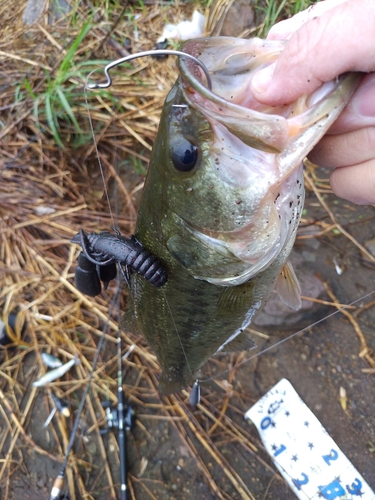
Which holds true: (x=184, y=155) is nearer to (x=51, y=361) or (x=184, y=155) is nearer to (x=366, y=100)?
(x=366, y=100)

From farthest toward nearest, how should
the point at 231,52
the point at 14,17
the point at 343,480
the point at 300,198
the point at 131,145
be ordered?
the point at 14,17
the point at 131,145
the point at 343,480
the point at 300,198
the point at 231,52

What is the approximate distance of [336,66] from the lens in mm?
913

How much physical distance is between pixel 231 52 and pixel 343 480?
2.36m

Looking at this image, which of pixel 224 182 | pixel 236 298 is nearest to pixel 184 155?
pixel 224 182

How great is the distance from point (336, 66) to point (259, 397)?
2.17 m

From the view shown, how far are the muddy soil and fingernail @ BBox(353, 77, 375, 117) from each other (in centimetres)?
172

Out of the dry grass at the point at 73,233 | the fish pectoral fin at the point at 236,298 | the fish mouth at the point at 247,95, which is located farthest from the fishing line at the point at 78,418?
the fish mouth at the point at 247,95

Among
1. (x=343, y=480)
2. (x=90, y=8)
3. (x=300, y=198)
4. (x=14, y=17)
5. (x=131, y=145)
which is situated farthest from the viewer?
(x=14, y=17)

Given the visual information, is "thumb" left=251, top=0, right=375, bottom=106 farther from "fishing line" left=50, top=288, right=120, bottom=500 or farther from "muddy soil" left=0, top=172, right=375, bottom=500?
"fishing line" left=50, top=288, right=120, bottom=500

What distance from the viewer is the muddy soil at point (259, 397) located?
2408mm

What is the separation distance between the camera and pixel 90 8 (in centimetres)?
359

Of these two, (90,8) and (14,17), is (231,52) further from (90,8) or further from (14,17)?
(14,17)

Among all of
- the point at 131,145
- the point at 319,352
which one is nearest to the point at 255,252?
the point at 319,352

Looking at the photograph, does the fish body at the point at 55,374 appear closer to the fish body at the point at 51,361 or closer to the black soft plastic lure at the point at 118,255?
the fish body at the point at 51,361
